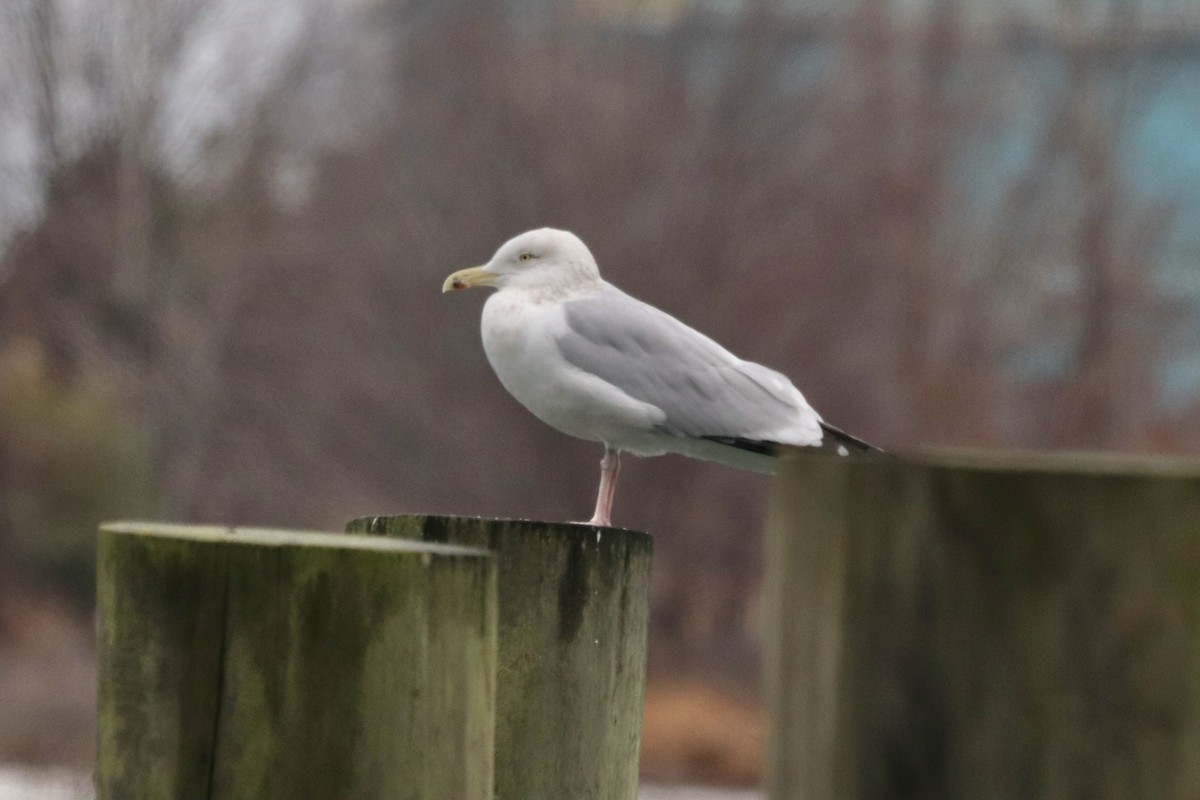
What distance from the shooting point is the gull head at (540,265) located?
3967 millimetres

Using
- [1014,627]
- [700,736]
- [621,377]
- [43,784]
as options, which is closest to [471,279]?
[621,377]

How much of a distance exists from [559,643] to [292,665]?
856mm

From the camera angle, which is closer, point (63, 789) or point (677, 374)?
point (677, 374)

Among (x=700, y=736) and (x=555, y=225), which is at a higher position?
(x=555, y=225)

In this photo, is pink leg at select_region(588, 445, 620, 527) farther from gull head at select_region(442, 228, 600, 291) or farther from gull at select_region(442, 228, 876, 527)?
→ gull head at select_region(442, 228, 600, 291)

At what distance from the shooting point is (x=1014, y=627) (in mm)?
1324

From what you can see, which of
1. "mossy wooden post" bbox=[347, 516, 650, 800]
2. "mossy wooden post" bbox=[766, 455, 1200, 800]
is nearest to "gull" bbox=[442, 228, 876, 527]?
"mossy wooden post" bbox=[347, 516, 650, 800]

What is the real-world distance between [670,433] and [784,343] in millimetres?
11422

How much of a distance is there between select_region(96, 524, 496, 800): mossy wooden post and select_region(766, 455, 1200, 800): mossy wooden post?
1.66 feet

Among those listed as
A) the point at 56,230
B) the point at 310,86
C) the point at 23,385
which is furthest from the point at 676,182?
the point at 56,230

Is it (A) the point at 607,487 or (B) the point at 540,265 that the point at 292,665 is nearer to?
(A) the point at 607,487

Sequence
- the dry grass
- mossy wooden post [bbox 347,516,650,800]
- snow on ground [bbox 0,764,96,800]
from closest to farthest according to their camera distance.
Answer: mossy wooden post [bbox 347,516,650,800] < snow on ground [bbox 0,764,96,800] < the dry grass

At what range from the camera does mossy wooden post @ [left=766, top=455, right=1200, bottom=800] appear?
1.30m

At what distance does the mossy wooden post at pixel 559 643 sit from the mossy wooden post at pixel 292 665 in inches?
28.3
